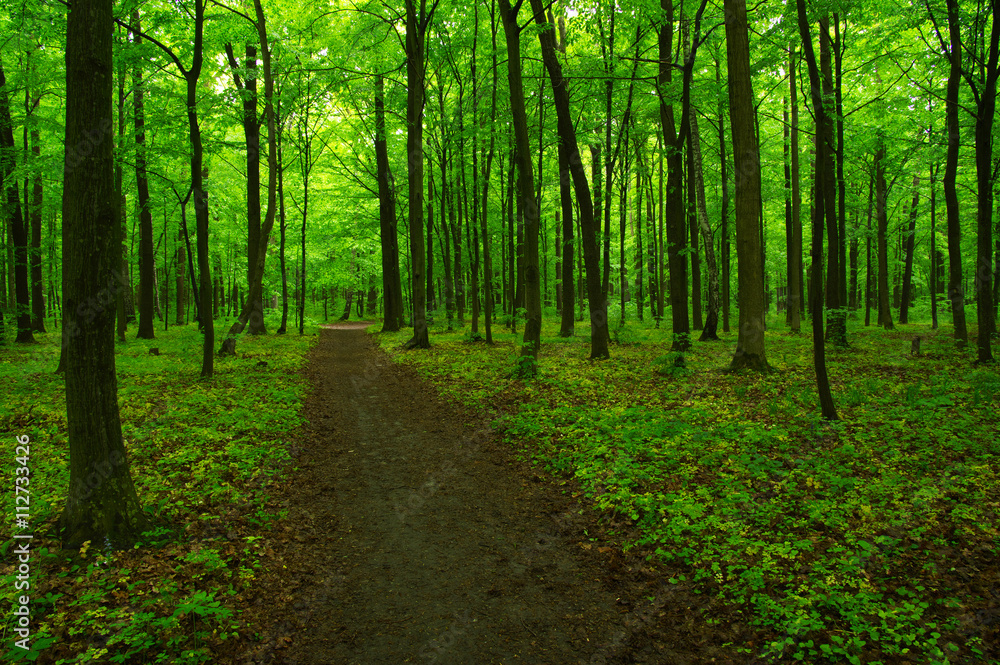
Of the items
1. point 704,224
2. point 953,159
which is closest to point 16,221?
point 704,224

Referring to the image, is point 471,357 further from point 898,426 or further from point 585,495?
point 898,426

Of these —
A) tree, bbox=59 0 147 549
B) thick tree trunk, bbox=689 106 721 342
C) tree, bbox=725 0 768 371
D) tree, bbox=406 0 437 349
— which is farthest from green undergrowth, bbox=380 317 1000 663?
tree, bbox=406 0 437 349

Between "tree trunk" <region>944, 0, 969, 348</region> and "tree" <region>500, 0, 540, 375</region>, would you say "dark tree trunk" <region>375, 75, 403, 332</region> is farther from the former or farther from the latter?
"tree trunk" <region>944, 0, 969, 348</region>

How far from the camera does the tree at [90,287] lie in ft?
13.4

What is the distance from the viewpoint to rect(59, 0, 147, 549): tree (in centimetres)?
408

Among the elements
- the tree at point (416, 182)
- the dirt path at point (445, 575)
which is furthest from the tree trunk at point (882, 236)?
the dirt path at point (445, 575)

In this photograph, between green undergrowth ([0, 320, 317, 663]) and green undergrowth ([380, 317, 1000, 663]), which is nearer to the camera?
green undergrowth ([0, 320, 317, 663])

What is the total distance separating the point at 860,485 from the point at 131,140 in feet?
66.9

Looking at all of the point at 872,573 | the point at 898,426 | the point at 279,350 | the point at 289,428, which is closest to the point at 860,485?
the point at 872,573

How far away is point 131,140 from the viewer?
50.9ft

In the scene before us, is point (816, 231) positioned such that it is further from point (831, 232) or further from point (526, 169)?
point (831, 232)

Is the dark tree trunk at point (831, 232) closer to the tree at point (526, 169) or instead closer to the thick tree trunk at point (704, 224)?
the thick tree trunk at point (704, 224)

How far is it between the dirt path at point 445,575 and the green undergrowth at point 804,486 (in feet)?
1.91

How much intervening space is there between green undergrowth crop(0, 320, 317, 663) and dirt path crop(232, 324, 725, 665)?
431mm
